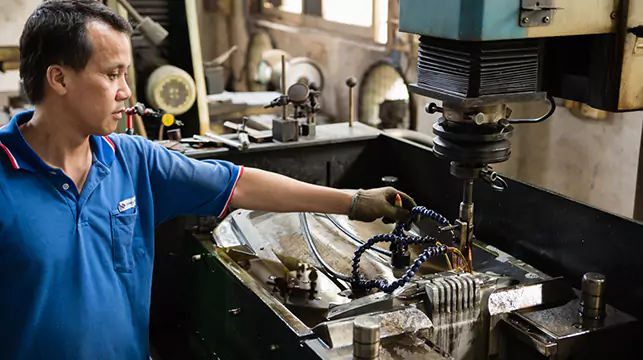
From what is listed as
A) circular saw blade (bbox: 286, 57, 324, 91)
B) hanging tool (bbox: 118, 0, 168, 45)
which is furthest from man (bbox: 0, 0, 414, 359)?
circular saw blade (bbox: 286, 57, 324, 91)

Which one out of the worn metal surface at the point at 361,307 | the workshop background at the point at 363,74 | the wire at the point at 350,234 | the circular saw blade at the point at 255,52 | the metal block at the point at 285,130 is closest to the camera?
the worn metal surface at the point at 361,307

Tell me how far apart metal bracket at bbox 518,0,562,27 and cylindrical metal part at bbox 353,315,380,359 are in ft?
2.10

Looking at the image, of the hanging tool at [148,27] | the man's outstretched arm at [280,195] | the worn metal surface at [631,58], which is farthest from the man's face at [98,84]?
the hanging tool at [148,27]

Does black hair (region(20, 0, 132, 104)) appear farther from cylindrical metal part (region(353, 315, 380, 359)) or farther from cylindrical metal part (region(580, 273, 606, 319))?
cylindrical metal part (region(580, 273, 606, 319))

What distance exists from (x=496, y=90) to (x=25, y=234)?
98 centimetres

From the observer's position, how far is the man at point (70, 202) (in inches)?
57.3

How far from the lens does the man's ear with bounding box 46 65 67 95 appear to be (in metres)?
1.46

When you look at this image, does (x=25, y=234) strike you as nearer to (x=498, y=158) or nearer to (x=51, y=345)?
(x=51, y=345)

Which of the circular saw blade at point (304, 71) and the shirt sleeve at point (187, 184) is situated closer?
the shirt sleeve at point (187, 184)

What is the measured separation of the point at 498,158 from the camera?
5.18ft

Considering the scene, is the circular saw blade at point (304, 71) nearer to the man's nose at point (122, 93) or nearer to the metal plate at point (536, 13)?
the man's nose at point (122, 93)

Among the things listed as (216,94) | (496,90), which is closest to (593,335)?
(496,90)

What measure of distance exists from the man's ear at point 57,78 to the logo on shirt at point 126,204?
0.28 m

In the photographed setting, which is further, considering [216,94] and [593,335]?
[216,94]
